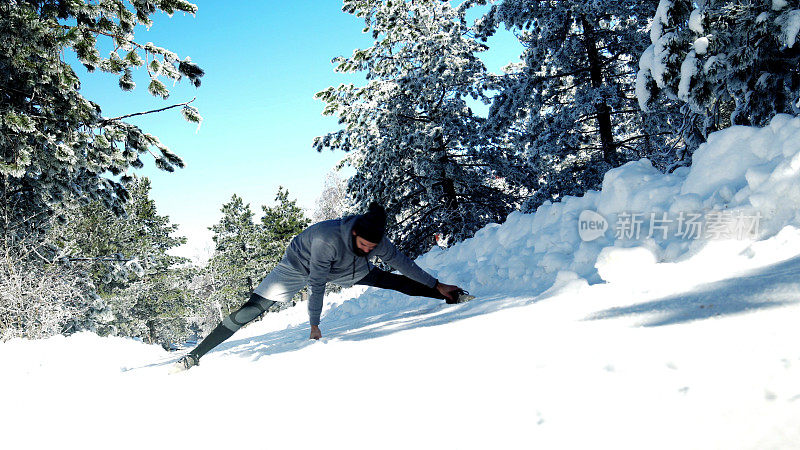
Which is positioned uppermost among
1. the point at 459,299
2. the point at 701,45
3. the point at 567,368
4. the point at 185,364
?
the point at 701,45

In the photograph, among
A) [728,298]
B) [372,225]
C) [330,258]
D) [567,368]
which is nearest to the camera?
[567,368]

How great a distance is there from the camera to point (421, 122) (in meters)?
11.4

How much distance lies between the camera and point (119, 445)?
2100mm

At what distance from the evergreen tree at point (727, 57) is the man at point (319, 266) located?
3.62 metres

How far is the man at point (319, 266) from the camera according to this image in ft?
12.2

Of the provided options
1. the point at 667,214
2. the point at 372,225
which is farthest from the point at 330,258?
the point at 667,214

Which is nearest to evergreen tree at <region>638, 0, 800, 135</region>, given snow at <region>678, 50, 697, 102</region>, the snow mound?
snow at <region>678, 50, 697, 102</region>

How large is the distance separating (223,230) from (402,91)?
24.9 meters

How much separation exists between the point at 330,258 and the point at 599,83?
8710 mm

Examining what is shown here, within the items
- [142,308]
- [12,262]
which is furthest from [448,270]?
[142,308]

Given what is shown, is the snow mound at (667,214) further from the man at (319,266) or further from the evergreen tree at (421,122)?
the evergreen tree at (421,122)

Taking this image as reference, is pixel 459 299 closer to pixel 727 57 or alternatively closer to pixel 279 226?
pixel 727 57

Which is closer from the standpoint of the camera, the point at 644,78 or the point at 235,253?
the point at 644,78

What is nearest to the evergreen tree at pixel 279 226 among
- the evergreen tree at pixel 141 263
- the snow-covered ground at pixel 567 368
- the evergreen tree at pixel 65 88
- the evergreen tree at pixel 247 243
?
the evergreen tree at pixel 247 243
